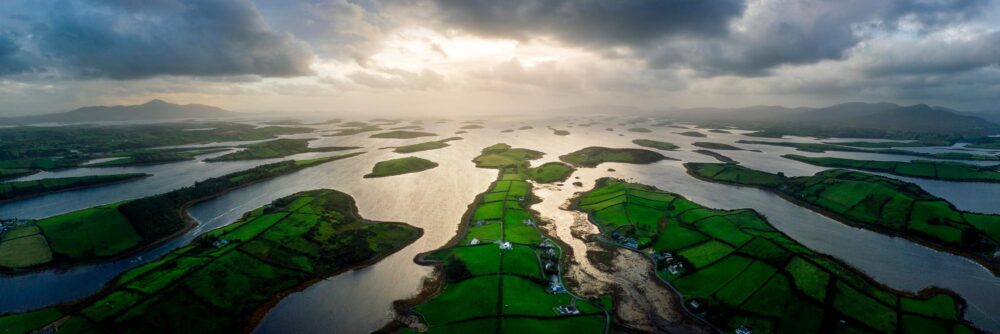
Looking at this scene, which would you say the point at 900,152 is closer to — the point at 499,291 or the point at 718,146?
the point at 718,146

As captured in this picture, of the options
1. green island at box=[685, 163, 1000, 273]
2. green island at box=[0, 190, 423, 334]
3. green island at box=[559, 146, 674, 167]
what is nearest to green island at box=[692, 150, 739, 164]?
green island at box=[559, 146, 674, 167]

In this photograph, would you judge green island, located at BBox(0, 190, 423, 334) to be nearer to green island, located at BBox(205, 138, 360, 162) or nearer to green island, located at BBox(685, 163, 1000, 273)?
green island, located at BBox(685, 163, 1000, 273)

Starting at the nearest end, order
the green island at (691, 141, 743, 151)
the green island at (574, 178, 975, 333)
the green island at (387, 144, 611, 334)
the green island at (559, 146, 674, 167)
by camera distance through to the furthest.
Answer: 1. the green island at (574, 178, 975, 333)
2. the green island at (387, 144, 611, 334)
3. the green island at (559, 146, 674, 167)
4. the green island at (691, 141, 743, 151)

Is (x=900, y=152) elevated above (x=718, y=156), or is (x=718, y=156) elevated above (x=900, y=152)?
(x=900, y=152)

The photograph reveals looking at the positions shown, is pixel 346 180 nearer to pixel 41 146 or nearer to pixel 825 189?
pixel 825 189

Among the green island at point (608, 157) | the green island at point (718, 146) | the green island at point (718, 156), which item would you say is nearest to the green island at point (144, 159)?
the green island at point (608, 157)

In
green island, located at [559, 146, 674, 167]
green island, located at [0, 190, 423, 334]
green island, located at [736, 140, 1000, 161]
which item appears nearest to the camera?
green island, located at [0, 190, 423, 334]

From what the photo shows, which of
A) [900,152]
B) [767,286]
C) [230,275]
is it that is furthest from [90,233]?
[900,152]
